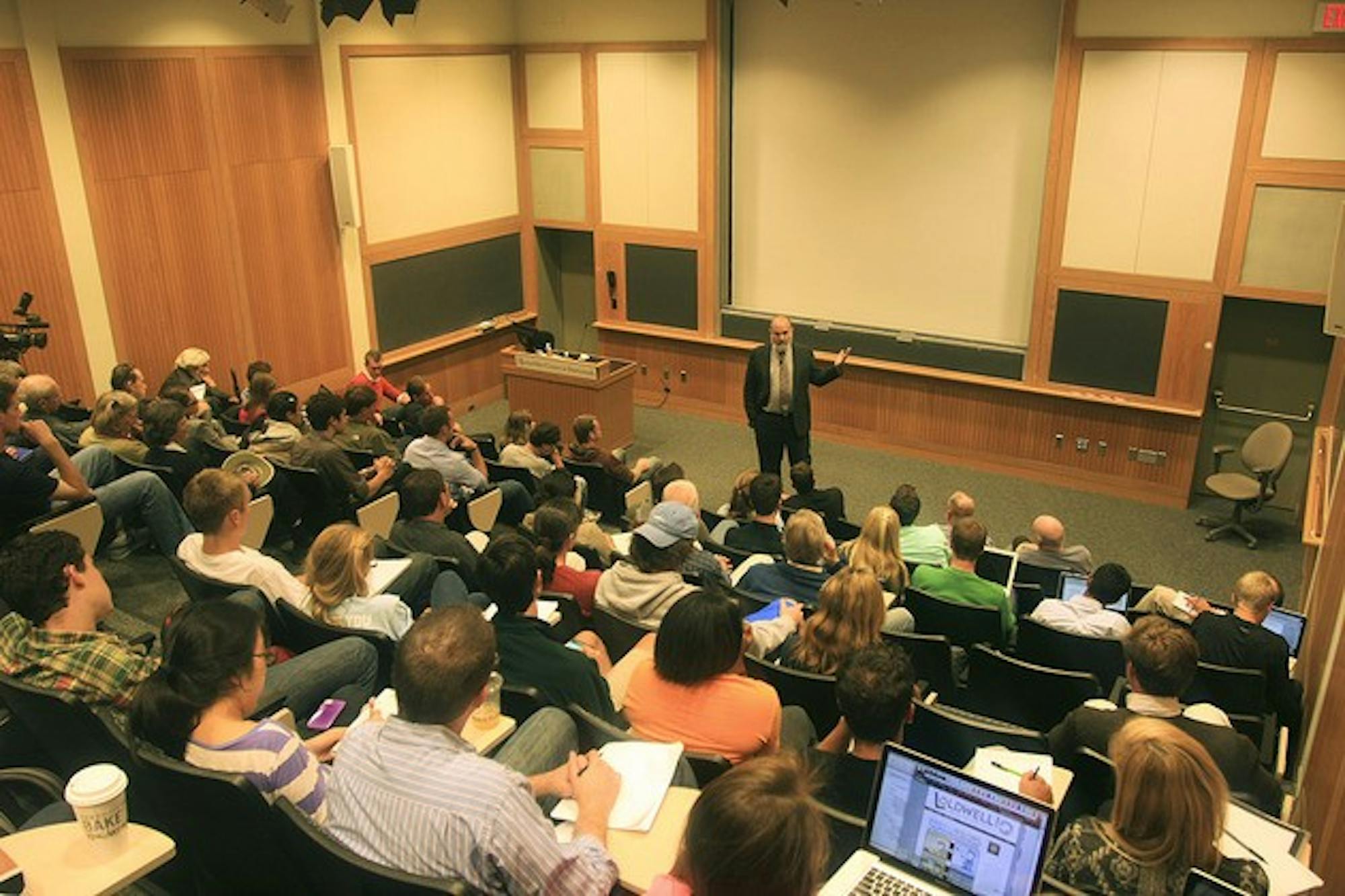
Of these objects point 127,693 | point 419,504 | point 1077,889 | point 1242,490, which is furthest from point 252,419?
point 1242,490

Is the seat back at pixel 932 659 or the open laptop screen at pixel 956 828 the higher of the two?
the open laptop screen at pixel 956 828

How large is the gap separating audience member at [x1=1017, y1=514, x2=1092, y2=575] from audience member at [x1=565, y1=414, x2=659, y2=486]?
7.92ft

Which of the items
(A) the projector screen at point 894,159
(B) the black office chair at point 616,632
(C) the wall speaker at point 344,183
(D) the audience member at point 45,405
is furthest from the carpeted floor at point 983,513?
(B) the black office chair at point 616,632

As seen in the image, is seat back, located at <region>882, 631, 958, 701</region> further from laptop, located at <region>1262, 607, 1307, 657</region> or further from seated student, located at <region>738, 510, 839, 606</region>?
laptop, located at <region>1262, 607, 1307, 657</region>

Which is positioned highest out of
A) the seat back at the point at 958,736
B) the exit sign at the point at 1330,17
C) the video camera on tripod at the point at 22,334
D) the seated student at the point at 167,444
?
the exit sign at the point at 1330,17

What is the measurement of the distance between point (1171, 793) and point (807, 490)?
159 inches

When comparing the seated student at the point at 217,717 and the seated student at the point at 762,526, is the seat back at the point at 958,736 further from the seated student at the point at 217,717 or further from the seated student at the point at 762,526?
the seated student at the point at 762,526

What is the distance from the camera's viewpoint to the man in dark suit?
24.5 ft

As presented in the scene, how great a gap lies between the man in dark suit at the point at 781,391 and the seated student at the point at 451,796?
517 cm

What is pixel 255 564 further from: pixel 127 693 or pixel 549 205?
pixel 549 205

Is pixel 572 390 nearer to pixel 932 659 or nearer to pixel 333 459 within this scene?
pixel 333 459

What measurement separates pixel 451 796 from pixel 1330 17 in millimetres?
7202

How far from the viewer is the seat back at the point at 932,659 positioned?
4160 mm

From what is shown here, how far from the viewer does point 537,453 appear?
273 inches
